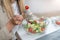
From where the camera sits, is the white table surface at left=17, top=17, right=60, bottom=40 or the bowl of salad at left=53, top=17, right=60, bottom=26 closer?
the white table surface at left=17, top=17, right=60, bottom=40

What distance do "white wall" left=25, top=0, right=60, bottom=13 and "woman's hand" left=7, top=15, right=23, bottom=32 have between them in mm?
463

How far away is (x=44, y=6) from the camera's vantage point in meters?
1.47

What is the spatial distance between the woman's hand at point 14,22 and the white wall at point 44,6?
463mm

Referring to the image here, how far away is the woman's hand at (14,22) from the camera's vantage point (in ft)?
3.25

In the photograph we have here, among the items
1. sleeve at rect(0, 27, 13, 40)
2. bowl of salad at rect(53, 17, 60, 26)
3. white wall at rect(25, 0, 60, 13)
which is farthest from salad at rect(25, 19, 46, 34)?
white wall at rect(25, 0, 60, 13)

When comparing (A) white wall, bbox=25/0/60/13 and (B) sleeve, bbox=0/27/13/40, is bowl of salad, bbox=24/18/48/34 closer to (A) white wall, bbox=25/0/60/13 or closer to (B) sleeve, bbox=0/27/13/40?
(B) sleeve, bbox=0/27/13/40

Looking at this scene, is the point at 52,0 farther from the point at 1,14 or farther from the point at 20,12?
the point at 1,14

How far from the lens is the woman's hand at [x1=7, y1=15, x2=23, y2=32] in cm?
99

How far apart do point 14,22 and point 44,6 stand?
0.60 m

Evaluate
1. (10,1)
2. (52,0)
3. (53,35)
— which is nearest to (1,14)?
(10,1)

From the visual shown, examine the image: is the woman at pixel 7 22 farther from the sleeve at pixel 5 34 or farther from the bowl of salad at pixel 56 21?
the bowl of salad at pixel 56 21

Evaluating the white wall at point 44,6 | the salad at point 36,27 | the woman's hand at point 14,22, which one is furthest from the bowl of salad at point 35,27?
the white wall at point 44,6

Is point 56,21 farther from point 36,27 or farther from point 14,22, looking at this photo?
point 14,22

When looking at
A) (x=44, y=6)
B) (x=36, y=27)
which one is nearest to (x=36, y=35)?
(x=36, y=27)
